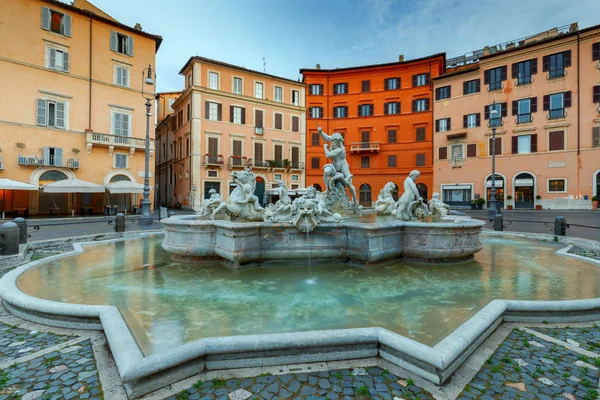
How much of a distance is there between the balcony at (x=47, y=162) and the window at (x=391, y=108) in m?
30.9

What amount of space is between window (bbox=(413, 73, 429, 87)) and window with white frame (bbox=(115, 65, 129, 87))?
29.3 meters

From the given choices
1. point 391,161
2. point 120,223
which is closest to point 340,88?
point 391,161

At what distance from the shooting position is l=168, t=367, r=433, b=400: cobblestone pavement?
2.19 meters

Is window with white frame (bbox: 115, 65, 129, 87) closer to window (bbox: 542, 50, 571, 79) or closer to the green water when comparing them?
the green water

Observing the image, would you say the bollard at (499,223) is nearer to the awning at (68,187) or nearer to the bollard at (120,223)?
the bollard at (120,223)

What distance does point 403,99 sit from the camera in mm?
35656

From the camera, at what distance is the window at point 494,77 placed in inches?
1172

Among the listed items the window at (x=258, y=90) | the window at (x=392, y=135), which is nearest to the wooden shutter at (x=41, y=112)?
the window at (x=258, y=90)

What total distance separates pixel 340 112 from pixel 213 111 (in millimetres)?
15520

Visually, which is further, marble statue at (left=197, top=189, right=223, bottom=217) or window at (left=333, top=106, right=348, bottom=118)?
window at (left=333, top=106, right=348, bottom=118)

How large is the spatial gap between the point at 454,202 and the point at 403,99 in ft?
43.0

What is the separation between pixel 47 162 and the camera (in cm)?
2100

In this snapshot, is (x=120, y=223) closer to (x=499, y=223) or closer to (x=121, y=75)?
(x=499, y=223)

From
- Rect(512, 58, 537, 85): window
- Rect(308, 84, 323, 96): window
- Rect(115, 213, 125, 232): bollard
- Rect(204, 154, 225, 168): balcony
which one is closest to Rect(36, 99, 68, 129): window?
Rect(204, 154, 225, 168): balcony
